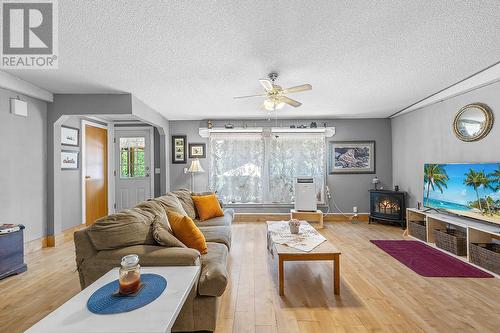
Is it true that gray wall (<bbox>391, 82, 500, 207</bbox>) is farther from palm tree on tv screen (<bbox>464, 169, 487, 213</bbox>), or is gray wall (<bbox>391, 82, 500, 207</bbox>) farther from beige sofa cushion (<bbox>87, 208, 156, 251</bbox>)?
beige sofa cushion (<bbox>87, 208, 156, 251</bbox>)

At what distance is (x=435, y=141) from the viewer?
4094 mm

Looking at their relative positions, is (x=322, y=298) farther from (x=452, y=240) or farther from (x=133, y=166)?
(x=133, y=166)

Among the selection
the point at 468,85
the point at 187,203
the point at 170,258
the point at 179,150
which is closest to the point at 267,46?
the point at 170,258

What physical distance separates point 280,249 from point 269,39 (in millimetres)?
1994

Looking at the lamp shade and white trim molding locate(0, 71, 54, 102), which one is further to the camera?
the lamp shade

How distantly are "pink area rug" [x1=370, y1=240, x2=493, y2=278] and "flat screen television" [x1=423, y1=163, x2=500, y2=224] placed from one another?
61cm

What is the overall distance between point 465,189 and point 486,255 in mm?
884

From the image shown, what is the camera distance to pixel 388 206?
5.01 m

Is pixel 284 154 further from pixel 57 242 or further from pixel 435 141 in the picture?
pixel 57 242

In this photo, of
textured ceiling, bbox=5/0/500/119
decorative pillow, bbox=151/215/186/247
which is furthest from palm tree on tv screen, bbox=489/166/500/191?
decorative pillow, bbox=151/215/186/247

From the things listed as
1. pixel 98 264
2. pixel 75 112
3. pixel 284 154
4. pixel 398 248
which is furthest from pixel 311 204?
pixel 75 112

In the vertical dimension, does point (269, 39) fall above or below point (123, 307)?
above

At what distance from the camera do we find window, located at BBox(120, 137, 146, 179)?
5602 millimetres

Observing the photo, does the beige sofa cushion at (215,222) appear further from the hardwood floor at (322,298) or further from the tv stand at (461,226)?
the tv stand at (461,226)
